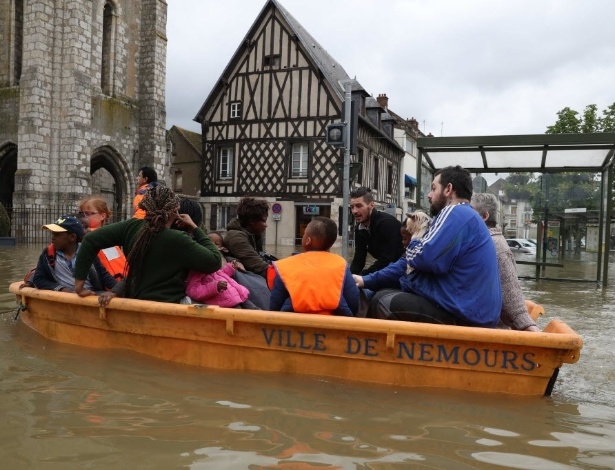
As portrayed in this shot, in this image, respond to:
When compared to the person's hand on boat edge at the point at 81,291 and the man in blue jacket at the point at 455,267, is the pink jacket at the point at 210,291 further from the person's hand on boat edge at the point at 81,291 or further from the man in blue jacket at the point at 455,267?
the man in blue jacket at the point at 455,267

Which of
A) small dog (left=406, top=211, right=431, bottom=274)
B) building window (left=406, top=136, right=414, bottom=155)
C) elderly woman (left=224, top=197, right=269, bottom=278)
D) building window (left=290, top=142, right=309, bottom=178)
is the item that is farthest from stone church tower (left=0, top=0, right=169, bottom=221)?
small dog (left=406, top=211, right=431, bottom=274)

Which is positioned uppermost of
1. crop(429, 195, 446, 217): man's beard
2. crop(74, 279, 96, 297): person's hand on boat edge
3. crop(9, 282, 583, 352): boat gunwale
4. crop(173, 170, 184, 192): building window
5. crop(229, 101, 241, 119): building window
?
crop(229, 101, 241, 119): building window

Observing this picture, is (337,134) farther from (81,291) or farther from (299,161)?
(299,161)

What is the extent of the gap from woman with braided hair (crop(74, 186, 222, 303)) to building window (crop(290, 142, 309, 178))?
22.8 m

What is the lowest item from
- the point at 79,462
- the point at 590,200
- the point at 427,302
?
the point at 79,462

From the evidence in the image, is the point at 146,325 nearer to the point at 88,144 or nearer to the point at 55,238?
the point at 55,238

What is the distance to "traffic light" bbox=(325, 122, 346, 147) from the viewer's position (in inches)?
383

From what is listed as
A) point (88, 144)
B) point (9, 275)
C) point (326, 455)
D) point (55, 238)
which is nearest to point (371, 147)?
point (88, 144)

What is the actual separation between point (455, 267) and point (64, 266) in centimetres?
344

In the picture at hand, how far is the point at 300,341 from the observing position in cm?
406

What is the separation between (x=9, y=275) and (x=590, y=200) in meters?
11.2

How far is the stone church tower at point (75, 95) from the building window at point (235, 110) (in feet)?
13.8

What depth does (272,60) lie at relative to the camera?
87.4ft

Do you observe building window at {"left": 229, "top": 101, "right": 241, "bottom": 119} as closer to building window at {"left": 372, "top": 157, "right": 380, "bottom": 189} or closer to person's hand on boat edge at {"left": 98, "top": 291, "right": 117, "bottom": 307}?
building window at {"left": 372, "top": 157, "right": 380, "bottom": 189}
